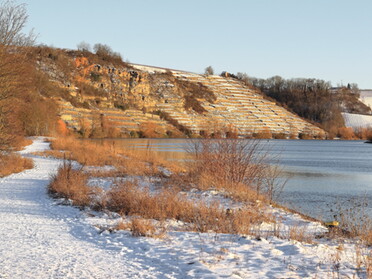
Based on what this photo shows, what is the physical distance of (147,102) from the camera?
3474 inches

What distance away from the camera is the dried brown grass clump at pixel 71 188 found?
11.0m

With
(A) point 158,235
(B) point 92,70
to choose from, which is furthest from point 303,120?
(A) point 158,235

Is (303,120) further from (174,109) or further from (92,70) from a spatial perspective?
(92,70)

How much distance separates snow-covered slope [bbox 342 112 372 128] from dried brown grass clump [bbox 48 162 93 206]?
11703 centimetres

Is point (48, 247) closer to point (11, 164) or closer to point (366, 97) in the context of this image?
point (11, 164)

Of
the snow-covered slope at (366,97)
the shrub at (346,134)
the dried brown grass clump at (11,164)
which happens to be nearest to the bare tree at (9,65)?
the dried brown grass clump at (11,164)

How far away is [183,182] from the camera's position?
571 inches

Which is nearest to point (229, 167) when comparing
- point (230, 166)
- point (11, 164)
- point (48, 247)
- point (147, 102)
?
point (230, 166)

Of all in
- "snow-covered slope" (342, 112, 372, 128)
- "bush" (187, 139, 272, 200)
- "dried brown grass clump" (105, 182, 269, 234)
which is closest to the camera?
"dried brown grass clump" (105, 182, 269, 234)

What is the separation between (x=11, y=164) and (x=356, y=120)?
119377 millimetres

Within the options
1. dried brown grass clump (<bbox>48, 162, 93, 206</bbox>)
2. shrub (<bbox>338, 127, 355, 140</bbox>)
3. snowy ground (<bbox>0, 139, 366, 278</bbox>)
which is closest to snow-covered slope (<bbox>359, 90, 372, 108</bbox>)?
shrub (<bbox>338, 127, 355, 140</bbox>)

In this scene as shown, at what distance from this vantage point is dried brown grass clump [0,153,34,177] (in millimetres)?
17225

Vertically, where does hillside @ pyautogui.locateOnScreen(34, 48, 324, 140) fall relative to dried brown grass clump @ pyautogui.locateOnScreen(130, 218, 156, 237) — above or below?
above

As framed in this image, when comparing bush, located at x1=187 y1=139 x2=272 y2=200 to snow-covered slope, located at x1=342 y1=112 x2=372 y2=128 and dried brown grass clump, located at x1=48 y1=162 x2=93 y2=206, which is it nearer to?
dried brown grass clump, located at x1=48 y1=162 x2=93 y2=206
